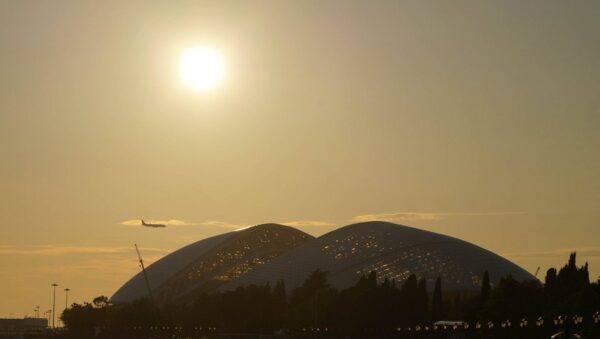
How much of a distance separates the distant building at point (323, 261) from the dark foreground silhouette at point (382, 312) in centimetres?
936

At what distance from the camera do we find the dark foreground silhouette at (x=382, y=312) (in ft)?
337

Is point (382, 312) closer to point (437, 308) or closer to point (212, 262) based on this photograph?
point (437, 308)

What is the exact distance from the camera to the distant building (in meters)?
149

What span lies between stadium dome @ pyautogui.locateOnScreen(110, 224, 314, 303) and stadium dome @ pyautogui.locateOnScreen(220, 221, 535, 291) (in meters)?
9.32

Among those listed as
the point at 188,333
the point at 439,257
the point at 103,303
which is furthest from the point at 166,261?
the point at 439,257

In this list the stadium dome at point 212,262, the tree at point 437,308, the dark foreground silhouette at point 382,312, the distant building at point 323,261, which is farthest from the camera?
the stadium dome at point 212,262

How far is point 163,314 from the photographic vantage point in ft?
513

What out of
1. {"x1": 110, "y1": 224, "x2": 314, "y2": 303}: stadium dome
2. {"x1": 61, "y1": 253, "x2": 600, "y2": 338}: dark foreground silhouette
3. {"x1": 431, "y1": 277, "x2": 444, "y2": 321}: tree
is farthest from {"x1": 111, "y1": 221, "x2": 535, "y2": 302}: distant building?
{"x1": 431, "y1": 277, "x2": 444, "y2": 321}: tree

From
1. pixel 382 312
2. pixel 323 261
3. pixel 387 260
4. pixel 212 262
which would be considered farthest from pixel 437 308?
pixel 212 262

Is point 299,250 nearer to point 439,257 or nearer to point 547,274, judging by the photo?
point 439,257

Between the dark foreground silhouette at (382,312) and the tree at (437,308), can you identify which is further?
the tree at (437,308)

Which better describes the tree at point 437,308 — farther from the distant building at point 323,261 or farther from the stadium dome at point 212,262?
the stadium dome at point 212,262

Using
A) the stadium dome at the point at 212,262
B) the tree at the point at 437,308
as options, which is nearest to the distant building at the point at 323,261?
the stadium dome at the point at 212,262

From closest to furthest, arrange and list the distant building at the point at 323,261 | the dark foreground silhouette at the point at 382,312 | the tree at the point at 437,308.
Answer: the dark foreground silhouette at the point at 382,312 → the tree at the point at 437,308 → the distant building at the point at 323,261
